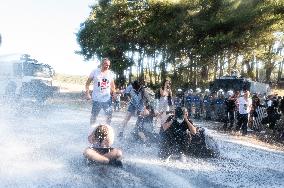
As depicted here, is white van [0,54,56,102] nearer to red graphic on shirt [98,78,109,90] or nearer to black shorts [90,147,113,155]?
red graphic on shirt [98,78,109,90]

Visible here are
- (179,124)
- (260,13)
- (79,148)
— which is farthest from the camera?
(260,13)

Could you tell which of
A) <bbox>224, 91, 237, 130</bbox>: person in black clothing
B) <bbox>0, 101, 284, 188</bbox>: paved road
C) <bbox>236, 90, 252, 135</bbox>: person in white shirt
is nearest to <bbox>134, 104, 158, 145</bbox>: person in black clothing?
<bbox>0, 101, 284, 188</bbox>: paved road

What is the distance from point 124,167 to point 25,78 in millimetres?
16357

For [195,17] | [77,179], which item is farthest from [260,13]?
[77,179]

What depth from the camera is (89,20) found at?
45188 mm

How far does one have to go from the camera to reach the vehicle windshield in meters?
24.0

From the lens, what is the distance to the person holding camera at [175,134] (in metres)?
9.75

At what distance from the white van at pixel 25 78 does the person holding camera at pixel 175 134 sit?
572 inches

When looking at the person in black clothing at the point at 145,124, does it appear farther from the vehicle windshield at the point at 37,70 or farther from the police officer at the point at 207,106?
the vehicle windshield at the point at 37,70

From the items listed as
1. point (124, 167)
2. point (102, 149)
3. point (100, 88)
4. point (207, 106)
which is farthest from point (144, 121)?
point (207, 106)

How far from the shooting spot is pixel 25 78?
23.5 meters

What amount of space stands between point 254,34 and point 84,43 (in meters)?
22.0

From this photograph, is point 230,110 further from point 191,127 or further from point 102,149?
point 102,149

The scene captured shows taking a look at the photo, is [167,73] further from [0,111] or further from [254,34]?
[0,111]
